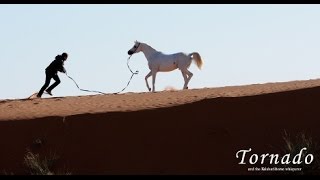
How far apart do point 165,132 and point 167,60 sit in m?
7.37

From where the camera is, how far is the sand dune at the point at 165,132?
62.1 ft

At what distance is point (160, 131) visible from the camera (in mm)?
19734

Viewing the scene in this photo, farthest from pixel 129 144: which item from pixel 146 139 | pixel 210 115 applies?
pixel 210 115

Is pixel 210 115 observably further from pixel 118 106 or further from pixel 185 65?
pixel 185 65

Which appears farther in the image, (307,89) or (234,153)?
(307,89)

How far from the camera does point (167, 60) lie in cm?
2681

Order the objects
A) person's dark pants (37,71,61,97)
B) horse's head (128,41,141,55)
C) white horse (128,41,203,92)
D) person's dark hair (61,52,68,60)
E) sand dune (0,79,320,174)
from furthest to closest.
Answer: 1. horse's head (128,41,141,55)
2. white horse (128,41,203,92)
3. person's dark pants (37,71,61,97)
4. person's dark hair (61,52,68,60)
5. sand dune (0,79,320,174)

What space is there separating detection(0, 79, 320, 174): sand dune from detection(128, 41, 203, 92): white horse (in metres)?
5.70

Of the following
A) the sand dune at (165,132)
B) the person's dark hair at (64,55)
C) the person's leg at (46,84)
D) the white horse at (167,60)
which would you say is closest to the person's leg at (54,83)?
the person's leg at (46,84)

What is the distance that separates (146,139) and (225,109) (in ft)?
6.71

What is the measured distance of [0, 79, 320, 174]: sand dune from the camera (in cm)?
1892

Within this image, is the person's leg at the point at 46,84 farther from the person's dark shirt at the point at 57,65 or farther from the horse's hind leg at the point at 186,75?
the horse's hind leg at the point at 186,75

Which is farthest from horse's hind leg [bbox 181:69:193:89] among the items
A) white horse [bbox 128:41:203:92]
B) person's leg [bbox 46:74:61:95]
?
person's leg [bbox 46:74:61:95]

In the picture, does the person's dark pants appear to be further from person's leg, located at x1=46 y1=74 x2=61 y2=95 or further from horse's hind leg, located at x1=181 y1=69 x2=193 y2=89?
horse's hind leg, located at x1=181 y1=69 x2=193 y2=89
